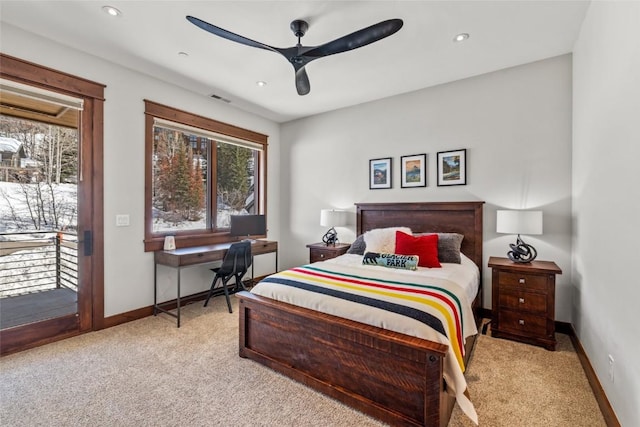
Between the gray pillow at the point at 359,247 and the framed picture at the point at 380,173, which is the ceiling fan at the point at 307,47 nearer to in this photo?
the framed picture at the point at 380,173

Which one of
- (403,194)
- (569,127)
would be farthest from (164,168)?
(569,127)

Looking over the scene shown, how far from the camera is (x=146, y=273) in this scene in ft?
11.5

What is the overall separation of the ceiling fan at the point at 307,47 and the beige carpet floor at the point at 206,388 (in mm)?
2472

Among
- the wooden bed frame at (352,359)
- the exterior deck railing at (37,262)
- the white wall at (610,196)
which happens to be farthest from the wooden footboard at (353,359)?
the exterior deck railing at (37,262)

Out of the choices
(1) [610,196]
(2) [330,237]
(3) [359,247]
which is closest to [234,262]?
(2) [330,237]

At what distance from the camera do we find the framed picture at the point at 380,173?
416 centimetres

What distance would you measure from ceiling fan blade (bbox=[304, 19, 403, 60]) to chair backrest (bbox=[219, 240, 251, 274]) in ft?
7.43

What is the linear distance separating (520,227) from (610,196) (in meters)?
1.03

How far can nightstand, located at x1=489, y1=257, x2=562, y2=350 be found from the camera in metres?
2.67

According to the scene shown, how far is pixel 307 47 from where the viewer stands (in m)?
2.36

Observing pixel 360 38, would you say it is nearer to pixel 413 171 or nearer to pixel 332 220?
pixel 413 171

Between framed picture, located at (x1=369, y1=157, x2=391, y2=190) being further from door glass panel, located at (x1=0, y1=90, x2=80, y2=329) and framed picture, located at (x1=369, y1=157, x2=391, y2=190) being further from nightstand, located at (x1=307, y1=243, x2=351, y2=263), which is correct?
door glass panel, located at (x1=0, y1=90, x2=80, y2=329)

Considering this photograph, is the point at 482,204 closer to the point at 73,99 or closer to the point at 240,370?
the point at 240,370

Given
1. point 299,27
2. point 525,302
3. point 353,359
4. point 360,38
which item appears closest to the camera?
point 353,359
